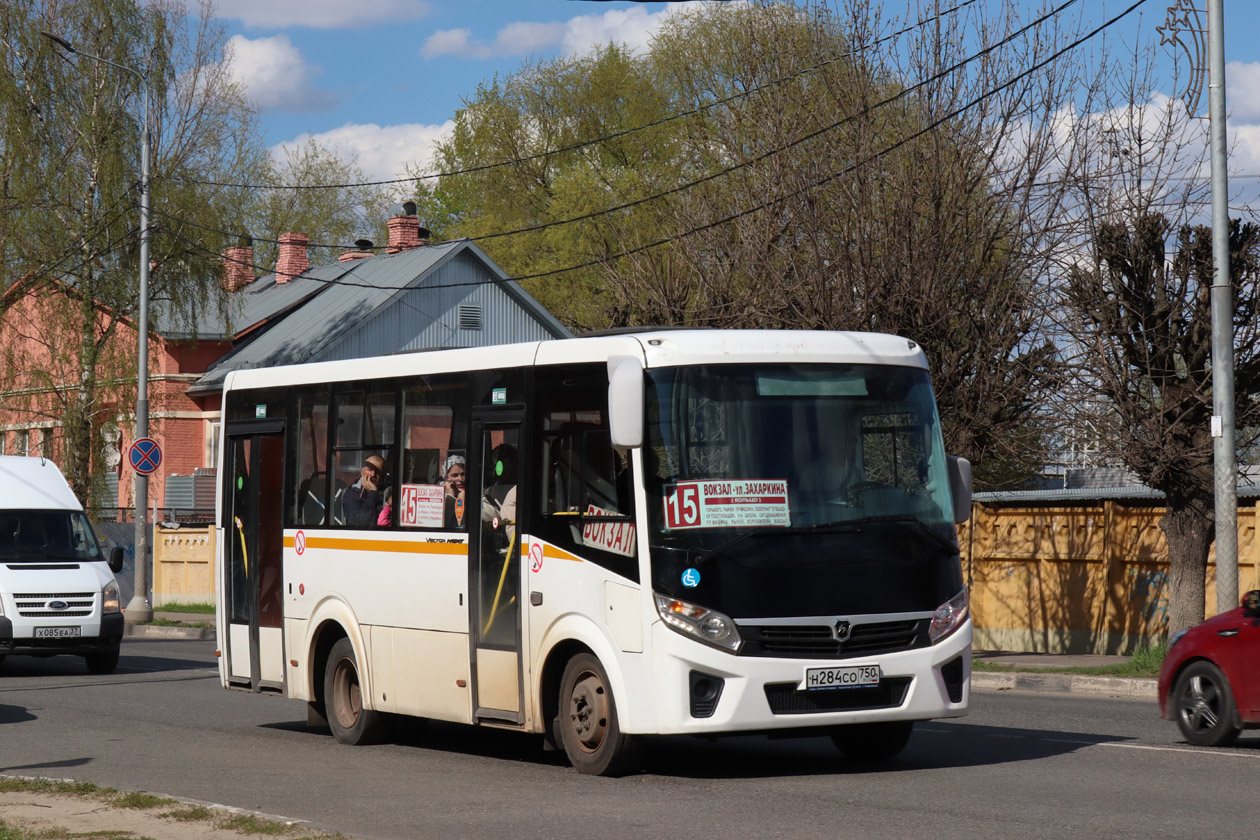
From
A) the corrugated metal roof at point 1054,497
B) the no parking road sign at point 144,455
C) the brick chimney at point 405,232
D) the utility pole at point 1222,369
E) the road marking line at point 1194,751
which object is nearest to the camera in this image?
the road marking line at point 1194,751

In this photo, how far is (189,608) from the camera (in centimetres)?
3862

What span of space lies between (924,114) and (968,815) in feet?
52.8

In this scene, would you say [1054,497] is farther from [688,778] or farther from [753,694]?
[753,694]

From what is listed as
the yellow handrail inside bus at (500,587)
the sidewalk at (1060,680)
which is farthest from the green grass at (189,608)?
the yellow handrail inside bus at (500,587)

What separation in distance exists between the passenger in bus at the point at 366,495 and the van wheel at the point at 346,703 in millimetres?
959

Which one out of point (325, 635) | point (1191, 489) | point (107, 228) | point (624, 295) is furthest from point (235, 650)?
point (107, 228)

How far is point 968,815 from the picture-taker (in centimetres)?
887

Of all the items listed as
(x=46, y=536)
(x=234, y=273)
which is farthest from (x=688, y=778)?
(x=234, y=273)

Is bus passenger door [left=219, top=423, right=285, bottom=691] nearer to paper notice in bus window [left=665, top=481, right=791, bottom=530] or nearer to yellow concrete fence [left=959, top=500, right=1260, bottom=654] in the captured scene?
paper notice in bus window [left=665, top=481, right=791, bottom=530]

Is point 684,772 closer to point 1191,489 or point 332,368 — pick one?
point 332,368

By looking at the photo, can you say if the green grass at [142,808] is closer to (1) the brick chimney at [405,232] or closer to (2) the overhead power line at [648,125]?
(2) the overhead power line at [648,125]

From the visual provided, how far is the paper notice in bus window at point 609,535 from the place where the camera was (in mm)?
10492

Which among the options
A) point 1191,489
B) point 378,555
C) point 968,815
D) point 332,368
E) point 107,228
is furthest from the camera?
point 107,228

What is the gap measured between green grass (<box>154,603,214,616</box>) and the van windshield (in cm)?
1500
